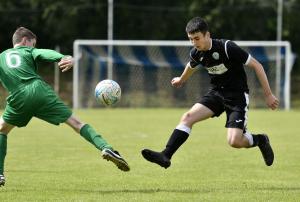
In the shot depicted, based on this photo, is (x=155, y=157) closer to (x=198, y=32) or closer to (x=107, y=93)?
(x=107, y=93)

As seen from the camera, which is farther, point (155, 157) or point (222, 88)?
point (222, 88)

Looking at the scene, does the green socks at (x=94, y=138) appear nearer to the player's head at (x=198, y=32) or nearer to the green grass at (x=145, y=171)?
the green grass at (x=145, y=171)

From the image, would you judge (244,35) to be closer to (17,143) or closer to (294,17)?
(294,17)

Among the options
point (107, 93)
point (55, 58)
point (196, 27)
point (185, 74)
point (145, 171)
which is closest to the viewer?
point (55, 58)

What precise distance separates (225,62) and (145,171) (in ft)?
6.62

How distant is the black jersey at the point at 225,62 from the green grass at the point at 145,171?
1127 mm

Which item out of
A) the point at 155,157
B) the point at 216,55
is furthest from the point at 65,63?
the point at 216,55

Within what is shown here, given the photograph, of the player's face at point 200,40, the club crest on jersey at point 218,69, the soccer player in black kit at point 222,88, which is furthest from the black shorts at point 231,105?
the player's face at point 200,40

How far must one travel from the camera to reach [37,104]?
7.40m

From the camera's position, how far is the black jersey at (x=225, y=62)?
7.96 m

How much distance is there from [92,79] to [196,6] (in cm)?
927

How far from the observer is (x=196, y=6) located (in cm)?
3372

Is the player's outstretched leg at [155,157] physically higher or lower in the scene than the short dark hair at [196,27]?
lower

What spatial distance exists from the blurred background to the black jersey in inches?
952
